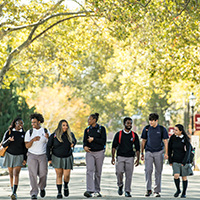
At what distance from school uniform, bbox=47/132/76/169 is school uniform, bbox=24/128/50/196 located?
19 cm

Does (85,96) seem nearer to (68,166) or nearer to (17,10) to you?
(17,10)

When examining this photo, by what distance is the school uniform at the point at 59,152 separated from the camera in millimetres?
9703

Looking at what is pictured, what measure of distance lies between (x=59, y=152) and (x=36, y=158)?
0.53 m

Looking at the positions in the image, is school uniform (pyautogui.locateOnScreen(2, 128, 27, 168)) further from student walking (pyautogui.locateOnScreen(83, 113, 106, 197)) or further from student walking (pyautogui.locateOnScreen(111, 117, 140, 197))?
student walking (pyautogui.locateOnScreen(111, 117, 140, 197))

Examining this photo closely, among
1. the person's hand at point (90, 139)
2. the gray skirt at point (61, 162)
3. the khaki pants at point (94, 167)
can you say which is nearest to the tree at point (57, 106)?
the khaki pants at point (94, 167)

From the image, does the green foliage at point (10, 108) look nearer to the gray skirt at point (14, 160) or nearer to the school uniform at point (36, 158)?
the gray skirt at point (14, 160)

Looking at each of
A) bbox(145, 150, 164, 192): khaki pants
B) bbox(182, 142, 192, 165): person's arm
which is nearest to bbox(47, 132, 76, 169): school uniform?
bbox(145, 150, 164, 192): khaki pants

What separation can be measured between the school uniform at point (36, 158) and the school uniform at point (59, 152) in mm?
195

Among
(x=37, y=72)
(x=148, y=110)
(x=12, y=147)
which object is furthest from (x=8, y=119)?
Answer: (x=148, y=110)

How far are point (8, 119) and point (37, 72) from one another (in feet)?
20.5

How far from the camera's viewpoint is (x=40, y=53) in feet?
74.8

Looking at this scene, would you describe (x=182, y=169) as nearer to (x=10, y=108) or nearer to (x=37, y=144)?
(x=37, y=144)

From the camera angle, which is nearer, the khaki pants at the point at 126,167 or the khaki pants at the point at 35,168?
the khaki pants at the point at 35,168

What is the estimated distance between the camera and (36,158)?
9742mm
